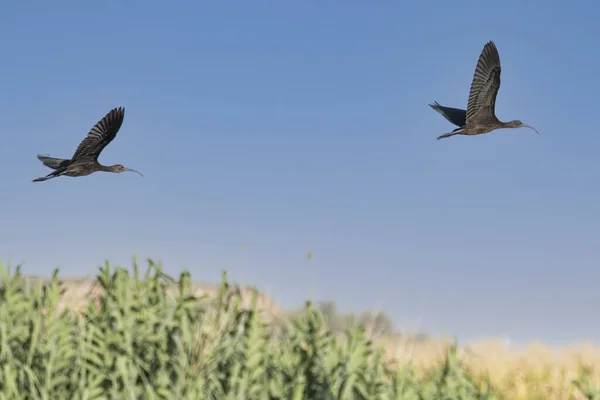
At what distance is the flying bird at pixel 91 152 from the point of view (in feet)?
57.3

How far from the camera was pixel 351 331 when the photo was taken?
4.68 metres

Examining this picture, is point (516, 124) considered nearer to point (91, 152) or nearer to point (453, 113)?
point (453, 113)

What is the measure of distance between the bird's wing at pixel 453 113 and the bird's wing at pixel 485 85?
3.13 feet

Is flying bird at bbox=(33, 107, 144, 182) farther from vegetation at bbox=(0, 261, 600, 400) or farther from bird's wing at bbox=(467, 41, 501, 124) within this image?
vegetation at bbox=(0, 261, 600, 400)

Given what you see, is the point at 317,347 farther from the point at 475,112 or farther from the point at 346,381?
the point at 475,112

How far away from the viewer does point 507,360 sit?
8500 millimetres

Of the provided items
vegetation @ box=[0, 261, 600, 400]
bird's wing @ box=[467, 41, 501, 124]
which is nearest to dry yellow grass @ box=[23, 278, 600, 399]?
vegetation @ box=[0, 261, 600, 400]

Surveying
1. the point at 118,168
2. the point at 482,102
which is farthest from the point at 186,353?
the point at 118,168

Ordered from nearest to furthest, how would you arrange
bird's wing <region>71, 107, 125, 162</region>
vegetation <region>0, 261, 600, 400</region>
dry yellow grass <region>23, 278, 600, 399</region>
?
1. vegetation <region>0, 261, 600, 400</region>
2. dry yellow grass <region>23, 278, 600, 399</region>
3. bird's wing <region>71, 107, 125, 162</region>

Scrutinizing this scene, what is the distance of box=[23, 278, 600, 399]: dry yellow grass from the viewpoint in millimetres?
6016

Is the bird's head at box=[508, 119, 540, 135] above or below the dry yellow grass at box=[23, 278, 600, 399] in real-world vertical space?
above

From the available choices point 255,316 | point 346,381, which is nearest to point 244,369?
point 255,316

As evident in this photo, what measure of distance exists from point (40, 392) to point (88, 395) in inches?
21.8

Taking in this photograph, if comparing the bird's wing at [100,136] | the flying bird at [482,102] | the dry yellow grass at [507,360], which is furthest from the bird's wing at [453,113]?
the dry yellow grass at [507,360]
